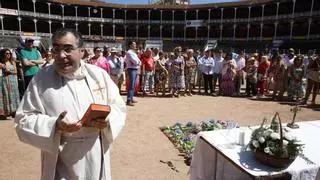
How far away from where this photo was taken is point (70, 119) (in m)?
1.86

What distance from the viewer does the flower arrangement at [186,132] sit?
4.63 meters

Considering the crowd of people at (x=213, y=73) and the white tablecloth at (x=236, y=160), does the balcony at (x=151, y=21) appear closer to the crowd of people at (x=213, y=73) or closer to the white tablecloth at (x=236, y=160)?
the crowd of people at (x=213, y=73)

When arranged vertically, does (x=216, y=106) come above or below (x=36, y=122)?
below

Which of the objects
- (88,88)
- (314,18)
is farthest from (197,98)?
(314,18)

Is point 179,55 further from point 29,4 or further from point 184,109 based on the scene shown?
point 29,4

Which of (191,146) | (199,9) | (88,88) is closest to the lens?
(88,88)

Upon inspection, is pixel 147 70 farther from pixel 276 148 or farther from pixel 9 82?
pixel 276 148

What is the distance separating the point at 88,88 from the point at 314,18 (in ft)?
136

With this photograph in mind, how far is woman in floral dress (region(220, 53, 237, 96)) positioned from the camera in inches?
400

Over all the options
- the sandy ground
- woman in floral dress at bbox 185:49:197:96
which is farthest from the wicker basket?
woman in floral dress at bbox 185:49:197:96

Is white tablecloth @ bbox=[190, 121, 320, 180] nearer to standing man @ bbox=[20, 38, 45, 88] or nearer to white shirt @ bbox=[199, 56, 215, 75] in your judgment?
standing man @ bbox=[20, 38, 45, 88]

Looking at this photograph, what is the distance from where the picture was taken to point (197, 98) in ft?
32.3

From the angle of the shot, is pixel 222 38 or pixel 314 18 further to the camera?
pixel 222 38

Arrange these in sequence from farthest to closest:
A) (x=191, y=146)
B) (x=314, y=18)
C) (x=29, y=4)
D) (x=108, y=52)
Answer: (x=29, y=4)
(x=314, y=18)
(x=108, y=52)
(x=191, y=146)
